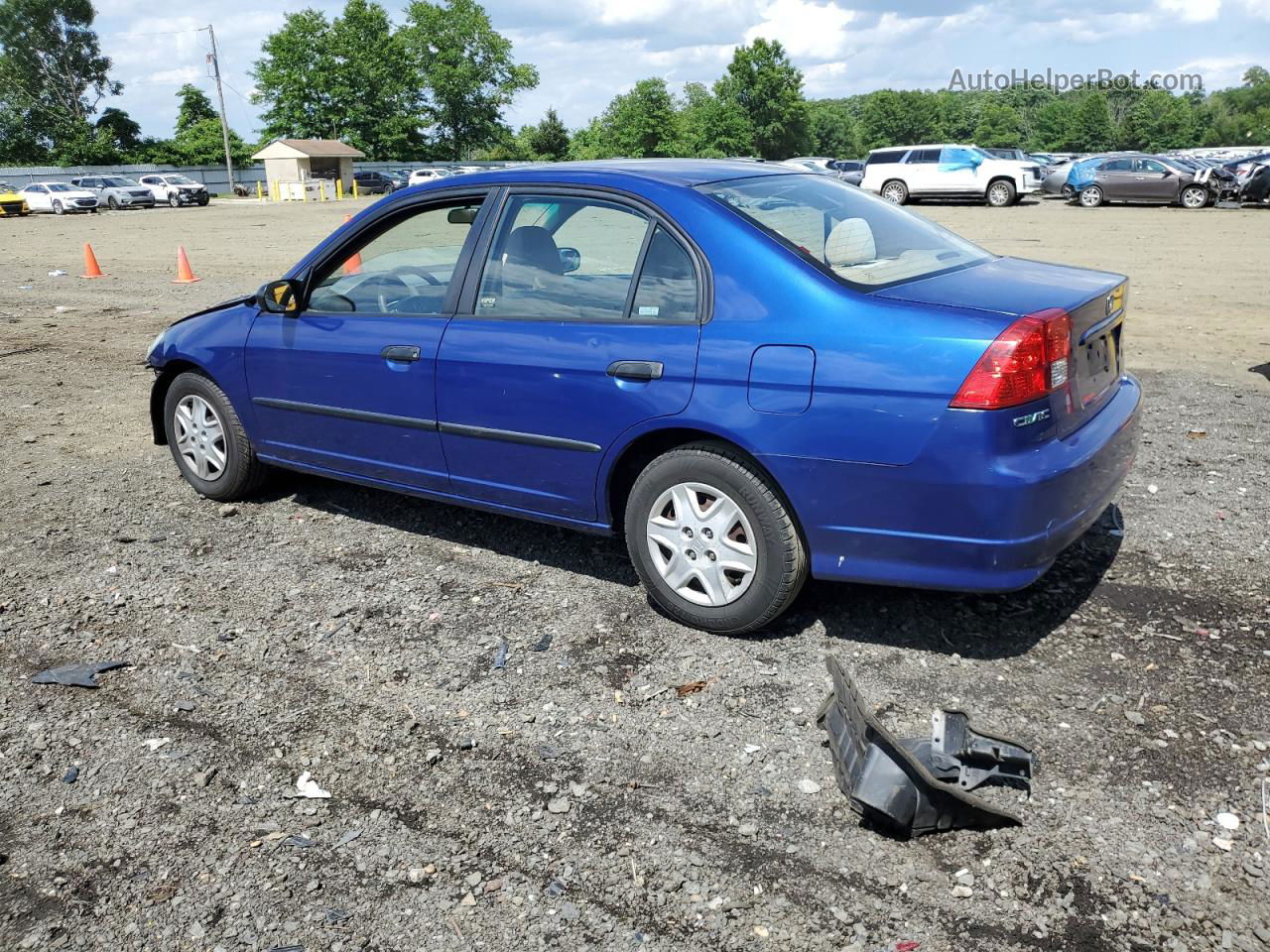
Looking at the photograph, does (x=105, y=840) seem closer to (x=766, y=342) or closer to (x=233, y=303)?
(x=766, y=342)

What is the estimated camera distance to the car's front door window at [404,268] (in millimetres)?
4624

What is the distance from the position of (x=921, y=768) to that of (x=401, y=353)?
279 cm

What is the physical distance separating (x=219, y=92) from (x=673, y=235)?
70.6m

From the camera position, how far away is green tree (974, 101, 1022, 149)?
5541 inches

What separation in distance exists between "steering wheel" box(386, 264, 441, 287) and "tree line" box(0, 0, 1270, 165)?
83.9 m

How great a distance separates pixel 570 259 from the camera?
4340 mm

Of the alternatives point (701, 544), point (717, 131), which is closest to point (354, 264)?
point (701, 544)

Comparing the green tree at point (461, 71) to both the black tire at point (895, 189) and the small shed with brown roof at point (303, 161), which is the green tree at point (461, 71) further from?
the black tire at point (895, 189)

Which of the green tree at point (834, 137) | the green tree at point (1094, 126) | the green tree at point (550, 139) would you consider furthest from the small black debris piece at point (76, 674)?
the green tree at point (834, 137)

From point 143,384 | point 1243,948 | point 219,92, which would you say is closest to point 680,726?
point 1243,948

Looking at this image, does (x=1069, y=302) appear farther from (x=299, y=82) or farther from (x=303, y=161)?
(x=299, y=82)

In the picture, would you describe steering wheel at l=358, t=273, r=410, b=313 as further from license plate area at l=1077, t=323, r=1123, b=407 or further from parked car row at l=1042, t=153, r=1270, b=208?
parked car row at l=1042, t=153, r=1270, b=208

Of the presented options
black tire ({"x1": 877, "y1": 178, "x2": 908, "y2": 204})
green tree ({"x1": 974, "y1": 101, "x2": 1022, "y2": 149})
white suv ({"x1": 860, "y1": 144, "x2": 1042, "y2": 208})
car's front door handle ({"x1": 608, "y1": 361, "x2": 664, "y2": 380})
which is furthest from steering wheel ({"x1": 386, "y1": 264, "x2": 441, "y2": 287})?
green tree ({"x1": 974, "y1": 101, "x2": 1022, "y2": 149})

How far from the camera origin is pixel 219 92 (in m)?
65.6
